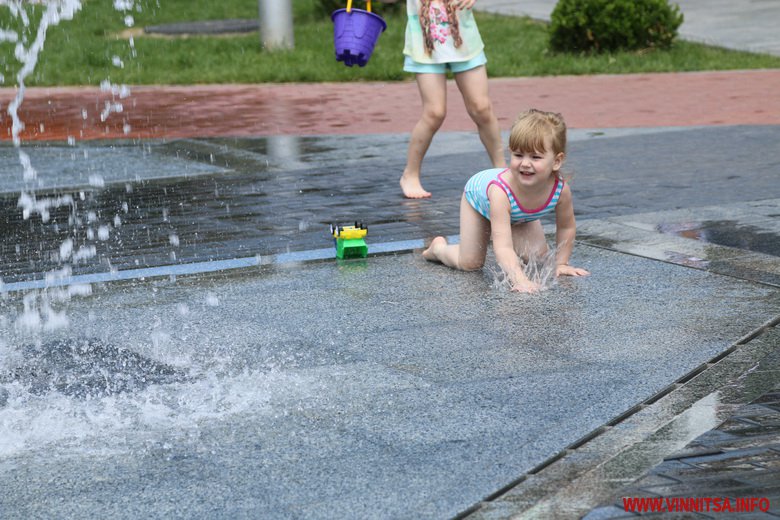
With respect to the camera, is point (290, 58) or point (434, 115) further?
point (290, 58)

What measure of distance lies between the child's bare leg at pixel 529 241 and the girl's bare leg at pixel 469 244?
14 centimetres

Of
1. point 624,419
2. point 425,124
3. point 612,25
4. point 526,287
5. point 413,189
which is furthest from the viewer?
point 612,25

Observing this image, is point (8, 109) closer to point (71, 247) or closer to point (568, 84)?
point (568, 84)

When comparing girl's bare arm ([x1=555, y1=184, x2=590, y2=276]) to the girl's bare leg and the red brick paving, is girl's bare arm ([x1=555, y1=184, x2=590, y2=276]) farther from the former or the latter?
the red brick paving

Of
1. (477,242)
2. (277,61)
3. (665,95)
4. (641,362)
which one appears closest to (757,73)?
(665,95)

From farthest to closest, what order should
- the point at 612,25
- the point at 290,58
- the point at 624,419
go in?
the point at 290,58
the point at 612,25
the point at 624,419

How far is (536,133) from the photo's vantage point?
5.18 m

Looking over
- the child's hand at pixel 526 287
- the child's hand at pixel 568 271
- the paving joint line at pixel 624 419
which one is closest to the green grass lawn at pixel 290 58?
the child's hand at pixel 568 271

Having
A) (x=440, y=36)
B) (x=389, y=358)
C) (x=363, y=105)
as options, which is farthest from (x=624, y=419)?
(x=363, y=105)

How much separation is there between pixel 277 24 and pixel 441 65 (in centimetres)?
1029

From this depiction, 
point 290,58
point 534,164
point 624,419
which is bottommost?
point 624,419

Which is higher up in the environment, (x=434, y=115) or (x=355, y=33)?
(x=355, y=33)

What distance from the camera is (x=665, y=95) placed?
1228cm

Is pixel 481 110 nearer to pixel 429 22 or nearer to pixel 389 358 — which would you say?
pixel 429 22
